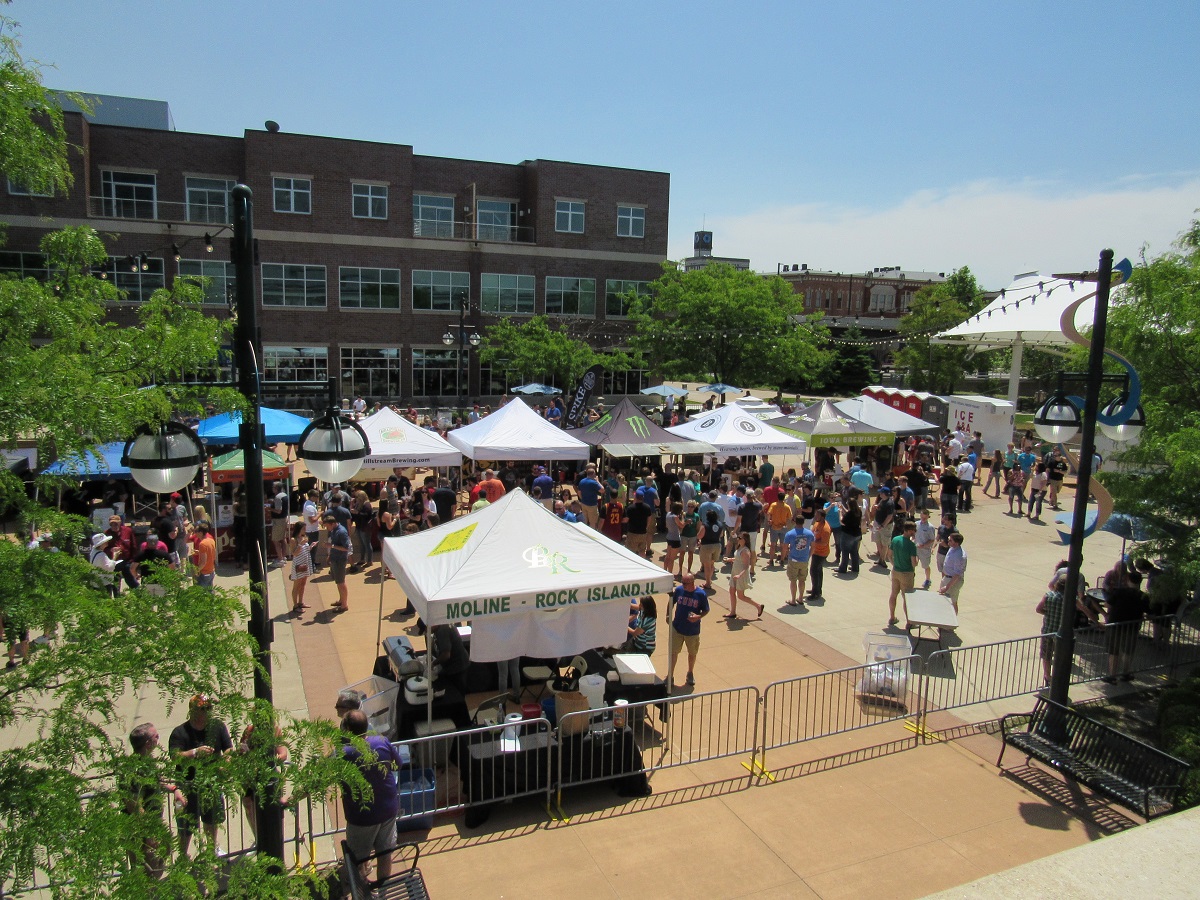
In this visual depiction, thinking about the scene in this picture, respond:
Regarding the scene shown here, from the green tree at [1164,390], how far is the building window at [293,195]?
3726cm

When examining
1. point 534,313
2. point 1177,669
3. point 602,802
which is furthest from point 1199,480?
point 534,313

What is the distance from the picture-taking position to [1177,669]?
11273mm

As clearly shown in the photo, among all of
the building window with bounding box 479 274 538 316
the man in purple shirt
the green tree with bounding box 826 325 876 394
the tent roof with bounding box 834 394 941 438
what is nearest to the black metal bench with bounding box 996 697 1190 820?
the man in purple shirt

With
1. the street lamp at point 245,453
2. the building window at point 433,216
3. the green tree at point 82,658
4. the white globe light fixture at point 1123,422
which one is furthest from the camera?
the building window at point 433,216

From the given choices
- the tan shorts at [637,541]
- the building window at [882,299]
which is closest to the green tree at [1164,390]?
the tan shorts at [637,541]

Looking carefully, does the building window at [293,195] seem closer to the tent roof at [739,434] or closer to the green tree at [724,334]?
the green tree at [724,334]

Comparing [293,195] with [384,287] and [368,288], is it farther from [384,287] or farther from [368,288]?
[384,287]

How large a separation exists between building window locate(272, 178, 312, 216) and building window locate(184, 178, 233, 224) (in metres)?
2.29

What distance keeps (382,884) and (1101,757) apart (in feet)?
22.9

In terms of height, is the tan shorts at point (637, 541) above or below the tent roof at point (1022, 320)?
below

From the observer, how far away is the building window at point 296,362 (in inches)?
1559

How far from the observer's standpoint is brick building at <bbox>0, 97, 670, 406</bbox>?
37.5 metres

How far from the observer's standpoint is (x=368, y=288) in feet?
135

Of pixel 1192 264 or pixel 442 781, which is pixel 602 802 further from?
pixel 1192 264
